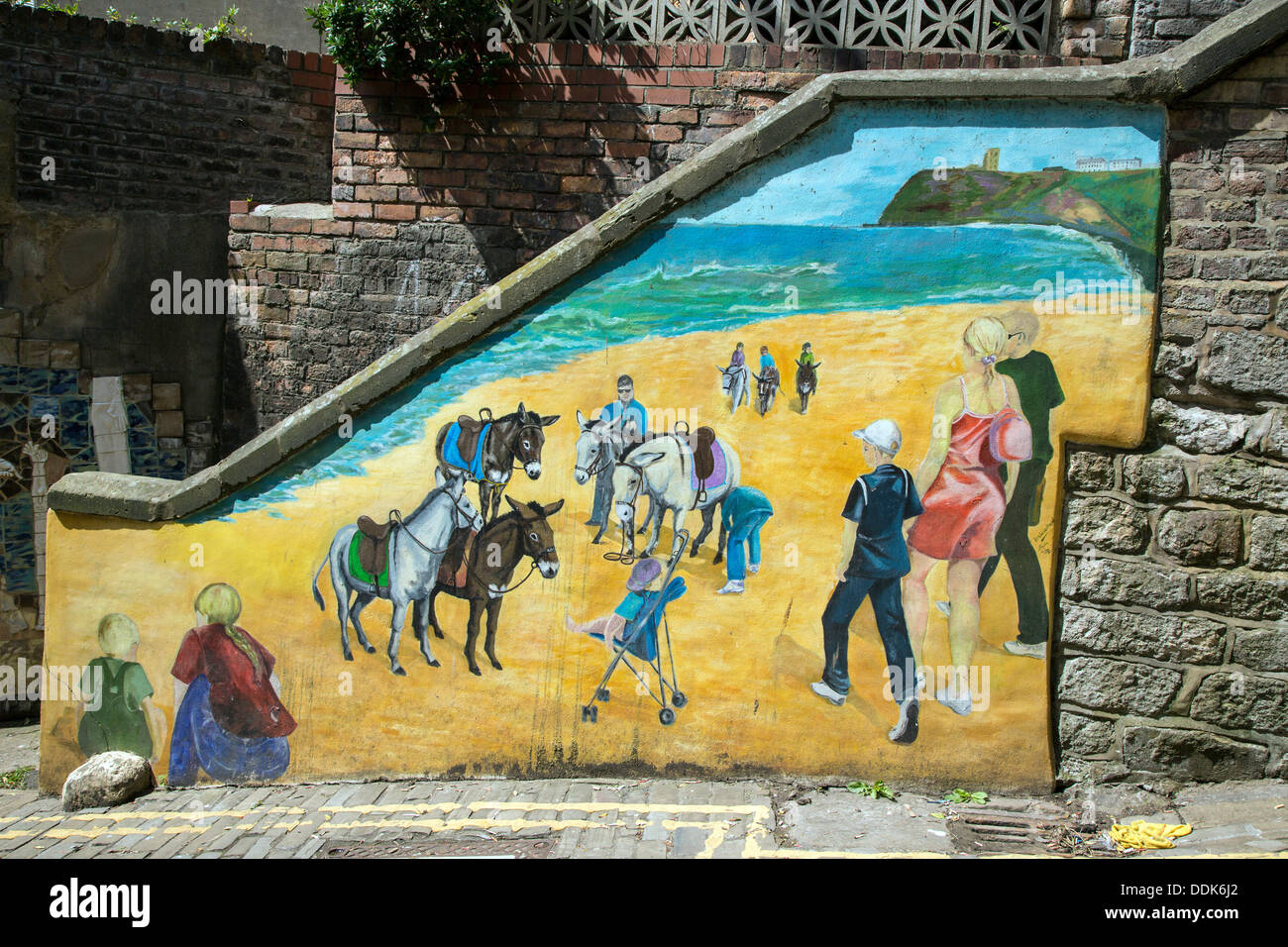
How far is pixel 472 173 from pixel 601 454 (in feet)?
10.1

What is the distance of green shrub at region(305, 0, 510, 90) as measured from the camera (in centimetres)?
670

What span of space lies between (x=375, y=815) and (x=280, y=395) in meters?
3.79

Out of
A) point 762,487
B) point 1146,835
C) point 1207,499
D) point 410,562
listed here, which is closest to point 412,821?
point 410,562

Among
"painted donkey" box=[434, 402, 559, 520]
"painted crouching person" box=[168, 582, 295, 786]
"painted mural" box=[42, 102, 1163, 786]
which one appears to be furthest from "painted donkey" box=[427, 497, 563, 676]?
"painted crouching person" box=[168, 582, 295, 786]

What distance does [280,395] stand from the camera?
7.56m

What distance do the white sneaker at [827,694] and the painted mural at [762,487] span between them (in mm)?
20

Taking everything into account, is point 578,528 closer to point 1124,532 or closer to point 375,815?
point 375,815

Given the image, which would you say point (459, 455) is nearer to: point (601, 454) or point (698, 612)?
point (601, 454)

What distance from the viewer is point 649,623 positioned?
5.00 meters

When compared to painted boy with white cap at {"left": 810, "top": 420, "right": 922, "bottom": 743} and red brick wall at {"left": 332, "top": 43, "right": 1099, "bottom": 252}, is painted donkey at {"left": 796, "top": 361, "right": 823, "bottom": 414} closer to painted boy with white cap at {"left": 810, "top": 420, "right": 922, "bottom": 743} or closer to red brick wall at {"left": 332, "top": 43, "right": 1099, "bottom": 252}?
painted boy with white cap at {"left": 810, "top": 420, "right": 922, "bottom": 743}


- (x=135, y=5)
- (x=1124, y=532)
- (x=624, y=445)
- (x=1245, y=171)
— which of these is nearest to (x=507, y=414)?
(x=624, y=445)

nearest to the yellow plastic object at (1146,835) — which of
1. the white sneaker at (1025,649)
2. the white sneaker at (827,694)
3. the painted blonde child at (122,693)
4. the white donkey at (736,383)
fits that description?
the white sneaker at (1025,649)

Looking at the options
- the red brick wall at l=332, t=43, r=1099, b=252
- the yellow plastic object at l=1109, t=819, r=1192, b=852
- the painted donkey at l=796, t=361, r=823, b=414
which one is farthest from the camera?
the red brick wall at l=332, t=43, r=1099, b=252

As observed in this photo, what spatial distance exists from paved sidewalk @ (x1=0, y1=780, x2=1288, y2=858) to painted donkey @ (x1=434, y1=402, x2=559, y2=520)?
1500 millimetres
